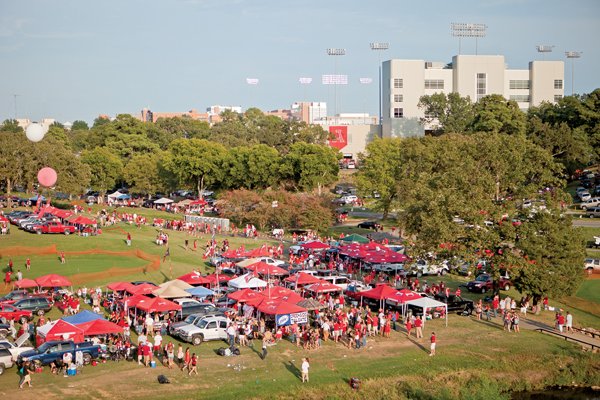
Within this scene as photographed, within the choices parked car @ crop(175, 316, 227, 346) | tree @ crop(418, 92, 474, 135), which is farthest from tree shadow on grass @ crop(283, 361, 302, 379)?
tree @ crop(418, 92, 474, 135)

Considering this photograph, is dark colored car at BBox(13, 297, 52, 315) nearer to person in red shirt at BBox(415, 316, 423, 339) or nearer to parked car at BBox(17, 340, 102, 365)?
parked car at BBox(17, 340, 102, 365)

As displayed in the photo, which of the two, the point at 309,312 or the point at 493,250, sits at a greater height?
the point at 493,250

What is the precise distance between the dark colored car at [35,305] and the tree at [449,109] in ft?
267

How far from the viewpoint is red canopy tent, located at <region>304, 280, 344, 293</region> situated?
38.9 meters

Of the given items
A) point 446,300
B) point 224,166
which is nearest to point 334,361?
point 446,300

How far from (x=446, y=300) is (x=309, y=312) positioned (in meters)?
7.66

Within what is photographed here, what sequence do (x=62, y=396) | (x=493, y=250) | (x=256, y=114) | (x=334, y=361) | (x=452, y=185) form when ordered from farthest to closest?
(x=256, y=114) → (x=452, y=185) → (x=493, y=250) → (x=334, y=361) → (x=62, y=396)

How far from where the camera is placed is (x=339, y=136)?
128m

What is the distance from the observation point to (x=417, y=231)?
145ft

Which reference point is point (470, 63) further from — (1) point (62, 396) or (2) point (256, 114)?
(1) point (62, 396)

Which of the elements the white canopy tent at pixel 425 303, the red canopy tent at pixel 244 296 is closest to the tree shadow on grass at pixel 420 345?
the white canopy tent at pixel 425 303

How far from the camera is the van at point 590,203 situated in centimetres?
7447

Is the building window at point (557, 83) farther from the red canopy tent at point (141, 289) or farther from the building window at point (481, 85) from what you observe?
the red canopy tent at point (141, 289)

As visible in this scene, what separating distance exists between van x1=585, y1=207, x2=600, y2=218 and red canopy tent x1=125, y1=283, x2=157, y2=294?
165ft
